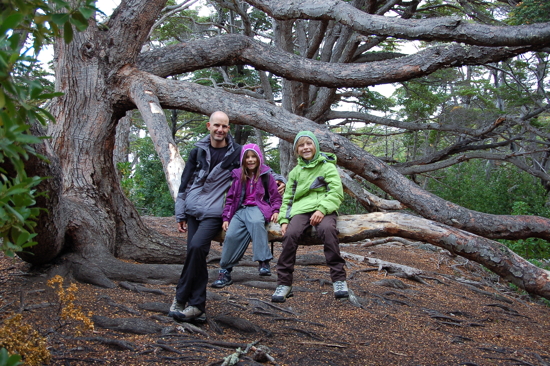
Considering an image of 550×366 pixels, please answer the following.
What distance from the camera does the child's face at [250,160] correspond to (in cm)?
402

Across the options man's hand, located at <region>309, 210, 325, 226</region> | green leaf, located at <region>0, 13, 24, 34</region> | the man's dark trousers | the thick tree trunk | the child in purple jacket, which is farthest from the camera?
the thick tree trunk

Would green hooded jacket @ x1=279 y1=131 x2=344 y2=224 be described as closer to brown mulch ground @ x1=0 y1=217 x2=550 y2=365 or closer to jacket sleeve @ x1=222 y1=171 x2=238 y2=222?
jacket sleeve @ x1=222 y1=171 x2=238 y2=222

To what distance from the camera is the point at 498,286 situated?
8.42 meters

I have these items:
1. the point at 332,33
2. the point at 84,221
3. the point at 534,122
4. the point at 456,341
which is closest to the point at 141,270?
the point at 84,221

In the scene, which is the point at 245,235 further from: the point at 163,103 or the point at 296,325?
the point at 163,103

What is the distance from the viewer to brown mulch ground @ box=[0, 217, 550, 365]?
3.27m

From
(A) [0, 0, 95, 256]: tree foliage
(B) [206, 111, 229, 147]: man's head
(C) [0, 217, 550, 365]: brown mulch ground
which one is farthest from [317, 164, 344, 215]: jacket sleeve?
(A) [0, 0, 95, 256]: tree foliage

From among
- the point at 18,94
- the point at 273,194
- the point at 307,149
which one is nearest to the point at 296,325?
the point at 273,194

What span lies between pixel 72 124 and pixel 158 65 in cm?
135

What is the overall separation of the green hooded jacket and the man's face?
75 cm

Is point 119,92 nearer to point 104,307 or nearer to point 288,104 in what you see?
point 104,307

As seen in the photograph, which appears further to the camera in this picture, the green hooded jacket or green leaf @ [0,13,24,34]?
the green hooded jacket

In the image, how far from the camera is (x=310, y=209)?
402 cm

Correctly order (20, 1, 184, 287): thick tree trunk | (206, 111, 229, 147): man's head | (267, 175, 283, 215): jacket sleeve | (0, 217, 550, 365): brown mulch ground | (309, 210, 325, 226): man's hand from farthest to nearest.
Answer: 1. (20, 1, 184, 287): thick tree trunk
2. (267, 175, 283, 215): jacket sleeve
3. (206, 111, 229, 147): man's head
4. (309, 210, 325, 226): man's hand
5. (0, 217, 550, 365): brown mulch ground
